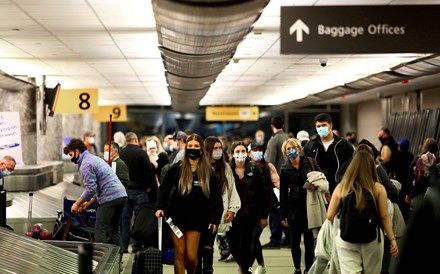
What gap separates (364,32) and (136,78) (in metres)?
12.5

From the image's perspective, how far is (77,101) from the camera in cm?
1898

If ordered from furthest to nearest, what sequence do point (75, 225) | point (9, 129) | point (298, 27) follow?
point (9, 129) → point (75, 225) → point (298, 27)

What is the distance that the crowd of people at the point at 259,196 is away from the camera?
6938 mm

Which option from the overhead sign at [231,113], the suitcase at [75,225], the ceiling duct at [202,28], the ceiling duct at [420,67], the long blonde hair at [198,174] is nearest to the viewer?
the ceiling duct at [202,28]

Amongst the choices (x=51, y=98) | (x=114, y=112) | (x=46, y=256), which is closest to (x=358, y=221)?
(x=46, y=256)

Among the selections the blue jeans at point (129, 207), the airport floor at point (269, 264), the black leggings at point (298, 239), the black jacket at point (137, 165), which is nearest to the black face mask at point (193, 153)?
the black leggings at point (298, 239)

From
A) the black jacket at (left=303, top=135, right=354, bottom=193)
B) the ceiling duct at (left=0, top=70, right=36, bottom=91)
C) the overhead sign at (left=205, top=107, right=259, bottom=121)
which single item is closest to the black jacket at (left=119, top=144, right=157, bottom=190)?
the ceiling duct at (left=0, top=70, right=36, bottom=91)

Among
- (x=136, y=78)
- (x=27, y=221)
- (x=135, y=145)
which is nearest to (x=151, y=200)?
(x=135, y=145)

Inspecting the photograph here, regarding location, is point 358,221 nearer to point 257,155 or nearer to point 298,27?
point 298,27

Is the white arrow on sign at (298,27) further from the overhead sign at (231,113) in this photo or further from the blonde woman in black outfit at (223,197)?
the overhead sign at (231,113)

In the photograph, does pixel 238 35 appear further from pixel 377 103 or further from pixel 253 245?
pixel 377 103

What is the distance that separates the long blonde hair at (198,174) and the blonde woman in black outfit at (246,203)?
1076mm

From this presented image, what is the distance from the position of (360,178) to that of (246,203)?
8.82 ft

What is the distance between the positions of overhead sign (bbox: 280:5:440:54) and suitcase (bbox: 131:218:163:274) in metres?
2.47
